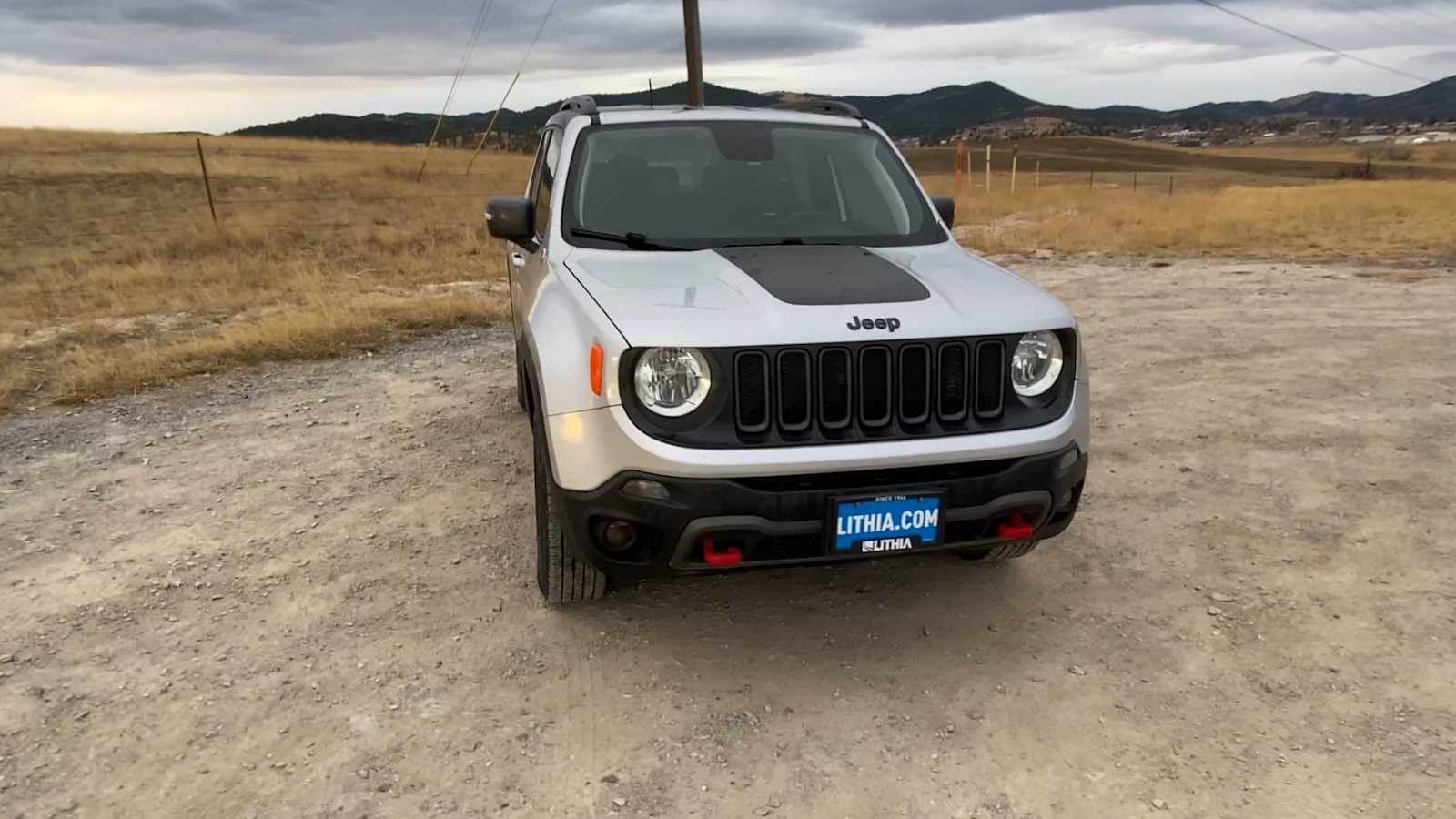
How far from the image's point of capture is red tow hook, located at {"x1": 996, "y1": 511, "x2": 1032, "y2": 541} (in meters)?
3.01

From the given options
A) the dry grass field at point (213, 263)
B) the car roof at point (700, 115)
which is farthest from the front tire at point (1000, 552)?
the dry grass field at point (213, 263)

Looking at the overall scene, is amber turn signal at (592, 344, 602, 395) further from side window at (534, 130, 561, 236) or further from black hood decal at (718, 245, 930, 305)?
side window at (534, 130, 561, 236)

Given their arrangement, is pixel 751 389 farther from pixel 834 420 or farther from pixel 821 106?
pixel 821 106

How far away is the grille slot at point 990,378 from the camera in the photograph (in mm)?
2936

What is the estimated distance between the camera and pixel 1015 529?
3.03 meters

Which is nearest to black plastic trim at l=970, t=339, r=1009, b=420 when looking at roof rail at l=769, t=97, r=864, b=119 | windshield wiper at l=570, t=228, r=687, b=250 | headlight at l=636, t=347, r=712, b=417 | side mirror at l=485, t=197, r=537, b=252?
headlight at l=636, t=347, r=712, b=417

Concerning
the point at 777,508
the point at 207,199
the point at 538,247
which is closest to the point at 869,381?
the point at 777,508

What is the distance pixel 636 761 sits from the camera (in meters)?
2.72

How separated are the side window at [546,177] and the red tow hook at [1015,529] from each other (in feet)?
7.35

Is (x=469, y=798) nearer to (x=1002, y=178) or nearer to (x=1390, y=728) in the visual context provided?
(x=1390, y=728)

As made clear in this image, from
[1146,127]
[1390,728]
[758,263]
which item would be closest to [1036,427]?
[758,263]

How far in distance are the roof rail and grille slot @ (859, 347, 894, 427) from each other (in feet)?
7.68

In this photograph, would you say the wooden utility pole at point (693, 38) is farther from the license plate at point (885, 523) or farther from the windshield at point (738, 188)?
the license plate at point (885, 523)

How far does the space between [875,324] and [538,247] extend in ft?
6.07
